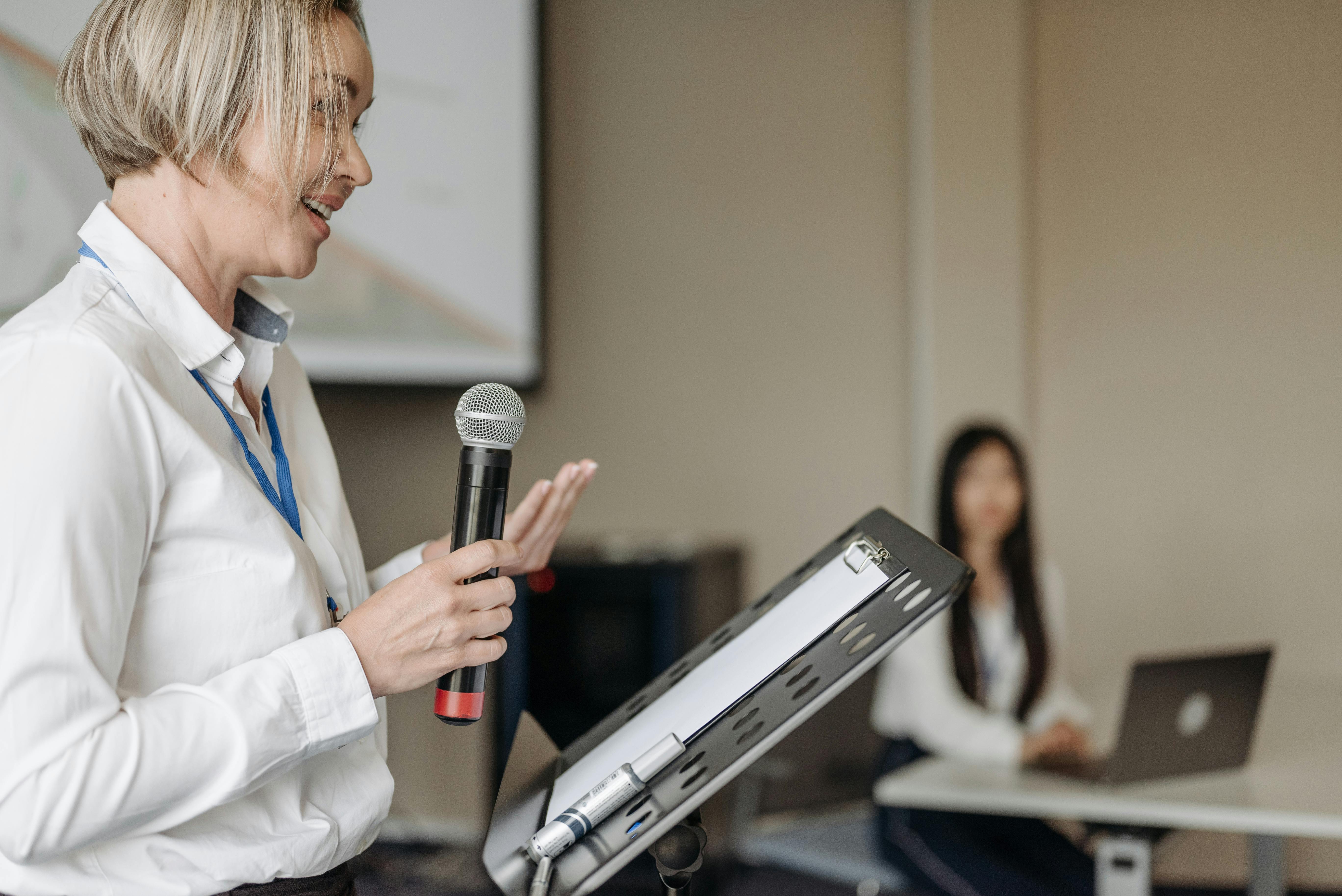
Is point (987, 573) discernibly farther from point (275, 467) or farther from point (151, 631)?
point (151, 631)

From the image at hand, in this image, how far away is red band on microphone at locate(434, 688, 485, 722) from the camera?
0.86m

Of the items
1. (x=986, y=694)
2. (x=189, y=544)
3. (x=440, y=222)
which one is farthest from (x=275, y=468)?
(x=440, y=222)

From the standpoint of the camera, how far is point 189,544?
2.59 feet

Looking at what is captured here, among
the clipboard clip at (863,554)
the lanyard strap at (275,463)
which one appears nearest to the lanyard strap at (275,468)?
the lanyard strap at (275,463)

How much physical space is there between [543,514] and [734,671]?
374 mm

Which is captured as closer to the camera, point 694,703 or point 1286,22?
point 694,703

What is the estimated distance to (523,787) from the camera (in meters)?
0.96

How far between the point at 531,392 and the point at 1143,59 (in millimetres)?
2211

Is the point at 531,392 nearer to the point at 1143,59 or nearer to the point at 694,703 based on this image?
the point at 1143,59

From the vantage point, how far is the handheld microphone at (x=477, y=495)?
0.87 metres

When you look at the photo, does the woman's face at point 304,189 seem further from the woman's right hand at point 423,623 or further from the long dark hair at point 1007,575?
the long dark hair at point 1007,575

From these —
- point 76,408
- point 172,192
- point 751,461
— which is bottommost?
point 751,461

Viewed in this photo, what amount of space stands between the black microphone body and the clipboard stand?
0.11 m

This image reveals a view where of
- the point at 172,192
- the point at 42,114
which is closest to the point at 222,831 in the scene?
the point at 172,192
